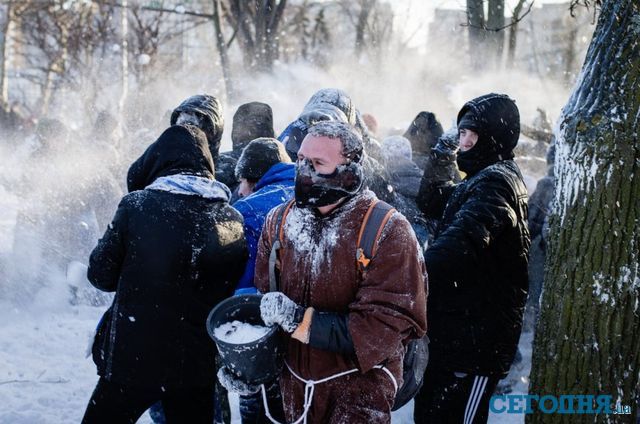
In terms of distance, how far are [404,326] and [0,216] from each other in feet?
32.2

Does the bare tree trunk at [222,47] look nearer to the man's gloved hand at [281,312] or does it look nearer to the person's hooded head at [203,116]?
the person's hooded head at [203,116]

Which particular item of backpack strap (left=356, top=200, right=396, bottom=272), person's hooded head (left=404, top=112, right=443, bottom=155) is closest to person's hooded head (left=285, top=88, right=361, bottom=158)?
person's hooded head (left=404, top=112, right=443, bottom=155)

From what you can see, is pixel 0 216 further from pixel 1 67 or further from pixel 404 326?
pixel 404 326

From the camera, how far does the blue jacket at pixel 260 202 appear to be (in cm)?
313

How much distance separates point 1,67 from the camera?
55.4 feet

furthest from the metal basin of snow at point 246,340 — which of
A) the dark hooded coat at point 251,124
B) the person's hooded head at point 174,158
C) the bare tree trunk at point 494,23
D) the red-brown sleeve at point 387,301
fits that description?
the bare tree trunk at point 494,23

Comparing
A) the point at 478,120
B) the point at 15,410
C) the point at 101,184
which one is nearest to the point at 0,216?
the point at 101,184

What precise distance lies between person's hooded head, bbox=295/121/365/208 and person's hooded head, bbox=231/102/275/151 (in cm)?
324

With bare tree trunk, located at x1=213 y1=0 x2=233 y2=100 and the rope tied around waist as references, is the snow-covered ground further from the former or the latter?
bare tree trunk, located at x1=213 y1=0 x2=233 y2=100

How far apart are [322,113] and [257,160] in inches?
48.0

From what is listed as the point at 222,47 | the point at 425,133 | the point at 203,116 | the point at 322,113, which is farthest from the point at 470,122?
the point at 222,47

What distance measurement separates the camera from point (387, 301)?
6.93 ft

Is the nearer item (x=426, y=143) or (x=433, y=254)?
(x=433, y=254)

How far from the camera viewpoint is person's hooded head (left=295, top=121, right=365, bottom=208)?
225 centimetres
